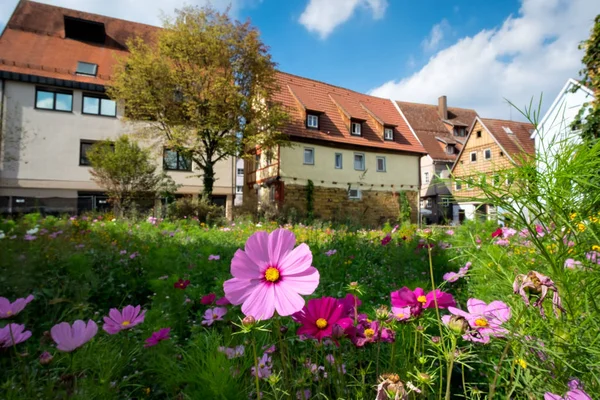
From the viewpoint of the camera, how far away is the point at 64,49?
17.5 metres

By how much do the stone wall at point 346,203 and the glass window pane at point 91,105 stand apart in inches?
412

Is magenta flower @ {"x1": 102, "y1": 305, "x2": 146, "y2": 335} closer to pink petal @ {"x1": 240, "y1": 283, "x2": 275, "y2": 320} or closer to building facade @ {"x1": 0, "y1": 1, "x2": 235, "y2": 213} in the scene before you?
pink petal @ {"x1": 240, "y1": 283, "x2": 275, "y2": 320}

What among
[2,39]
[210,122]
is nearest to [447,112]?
[210,122]

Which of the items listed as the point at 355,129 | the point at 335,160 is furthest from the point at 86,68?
the point at 355,129

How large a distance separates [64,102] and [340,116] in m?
14.7

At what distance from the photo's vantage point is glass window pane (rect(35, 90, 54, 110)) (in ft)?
53.0

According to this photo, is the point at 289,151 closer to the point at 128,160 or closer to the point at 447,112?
the point at 128,160

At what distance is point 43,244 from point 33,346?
2.43 meters

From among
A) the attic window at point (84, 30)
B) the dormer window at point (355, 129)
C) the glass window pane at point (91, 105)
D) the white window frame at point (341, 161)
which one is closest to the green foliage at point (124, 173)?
the glass window pane at point (91, 105)

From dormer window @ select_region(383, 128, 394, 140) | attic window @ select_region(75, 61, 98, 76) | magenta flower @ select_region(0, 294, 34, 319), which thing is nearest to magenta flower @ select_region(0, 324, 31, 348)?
magenta flower @ select_region(0, 294, 34, 319)

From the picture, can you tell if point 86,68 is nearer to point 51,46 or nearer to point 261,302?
point 51,46

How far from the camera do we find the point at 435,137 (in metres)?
29.6

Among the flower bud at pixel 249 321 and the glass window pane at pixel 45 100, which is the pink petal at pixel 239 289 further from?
the glass window pane at pixel 45 100

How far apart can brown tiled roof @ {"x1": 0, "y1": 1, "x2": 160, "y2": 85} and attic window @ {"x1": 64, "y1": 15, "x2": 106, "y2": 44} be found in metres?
0.27
